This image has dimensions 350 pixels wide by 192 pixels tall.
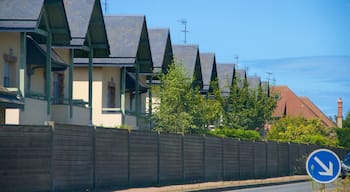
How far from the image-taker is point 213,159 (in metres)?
42.2

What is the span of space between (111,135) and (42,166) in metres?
5.90

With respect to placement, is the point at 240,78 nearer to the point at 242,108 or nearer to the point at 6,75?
the point at 242,108

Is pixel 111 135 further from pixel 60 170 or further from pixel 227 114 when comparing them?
pixel 227 114

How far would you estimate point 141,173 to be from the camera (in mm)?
33594

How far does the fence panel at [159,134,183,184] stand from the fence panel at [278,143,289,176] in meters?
17.5

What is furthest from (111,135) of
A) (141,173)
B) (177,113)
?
(177,113)

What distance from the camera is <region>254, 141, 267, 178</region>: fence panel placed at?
162 feet

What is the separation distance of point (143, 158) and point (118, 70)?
53.2 feet

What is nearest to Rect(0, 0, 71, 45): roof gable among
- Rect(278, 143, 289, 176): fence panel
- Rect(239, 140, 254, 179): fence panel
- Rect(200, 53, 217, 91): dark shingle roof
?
Rect(239, 140, 254, 179): fence panel

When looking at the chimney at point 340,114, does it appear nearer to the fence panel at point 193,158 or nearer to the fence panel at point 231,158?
the fence panel at point 231,158

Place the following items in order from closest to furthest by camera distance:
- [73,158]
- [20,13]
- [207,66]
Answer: [73,158]
[20,13]
[207,66]

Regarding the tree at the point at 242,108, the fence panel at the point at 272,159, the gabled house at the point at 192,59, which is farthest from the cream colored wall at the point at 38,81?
the tree at the point at 242,108

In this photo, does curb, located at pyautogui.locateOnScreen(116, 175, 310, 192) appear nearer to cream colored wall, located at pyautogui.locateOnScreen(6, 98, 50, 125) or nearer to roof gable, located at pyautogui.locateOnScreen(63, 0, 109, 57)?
cream colored wall, located at pyautogui.locateOnScreen(6, 98, 50, 125)

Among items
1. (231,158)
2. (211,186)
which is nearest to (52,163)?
(211,186)
